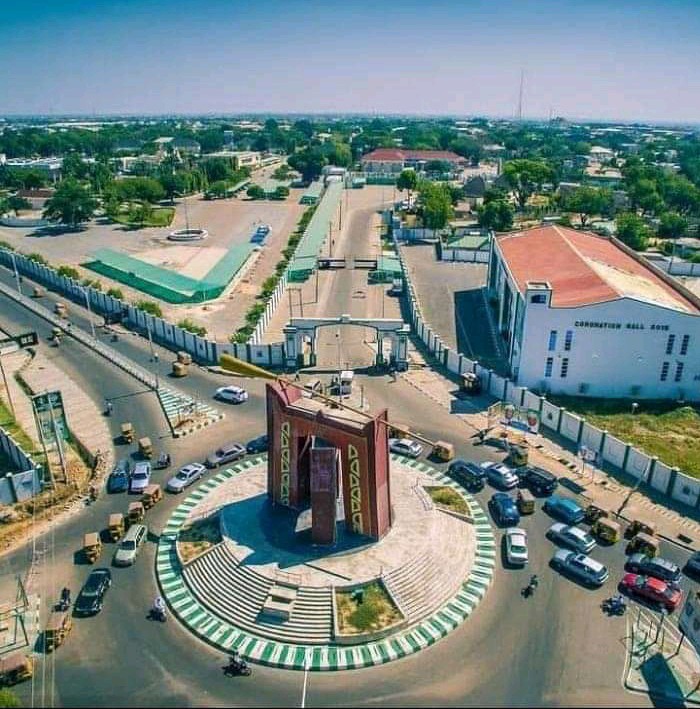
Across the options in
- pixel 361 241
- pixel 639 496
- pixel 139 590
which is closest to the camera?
pixel 139 590

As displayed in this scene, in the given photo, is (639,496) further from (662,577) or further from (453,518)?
(453,518)

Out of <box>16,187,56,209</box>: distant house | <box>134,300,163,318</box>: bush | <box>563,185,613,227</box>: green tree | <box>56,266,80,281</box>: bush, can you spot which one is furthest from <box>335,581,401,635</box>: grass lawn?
<box>16,187,56,209</box>: distant house

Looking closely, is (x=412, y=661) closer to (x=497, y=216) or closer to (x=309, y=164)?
(x=497, y=216)

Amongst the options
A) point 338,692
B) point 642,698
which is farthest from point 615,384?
point 338,692

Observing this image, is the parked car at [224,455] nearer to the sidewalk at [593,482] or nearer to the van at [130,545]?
the van at [130,545]

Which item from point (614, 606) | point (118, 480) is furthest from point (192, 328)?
point (614, 606)

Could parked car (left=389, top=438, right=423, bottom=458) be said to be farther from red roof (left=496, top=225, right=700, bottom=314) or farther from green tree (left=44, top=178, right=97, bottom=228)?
green tree (left=44, top=178, right=97, bottom=228)
